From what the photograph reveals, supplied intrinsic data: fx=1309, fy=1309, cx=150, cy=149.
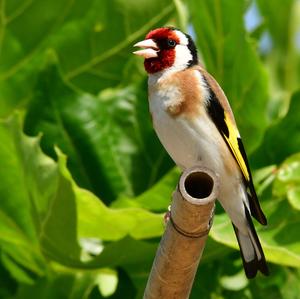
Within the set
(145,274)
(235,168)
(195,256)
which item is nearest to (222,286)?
(145,274)

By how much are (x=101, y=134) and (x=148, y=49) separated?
0.80 m

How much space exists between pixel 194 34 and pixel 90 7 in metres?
0.48

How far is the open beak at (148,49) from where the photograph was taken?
419 centimetres

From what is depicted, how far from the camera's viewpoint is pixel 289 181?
4.72 meters

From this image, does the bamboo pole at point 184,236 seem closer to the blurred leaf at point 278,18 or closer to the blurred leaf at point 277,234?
the blurred leaf at point 277,234

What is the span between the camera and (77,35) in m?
5.41

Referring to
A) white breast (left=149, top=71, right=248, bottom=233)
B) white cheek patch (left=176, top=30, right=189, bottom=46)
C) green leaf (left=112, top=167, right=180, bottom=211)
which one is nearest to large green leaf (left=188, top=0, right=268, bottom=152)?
green leaf (left=112, top=167, right=180, bottom=211)

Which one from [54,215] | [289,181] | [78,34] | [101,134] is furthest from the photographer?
[78,34]

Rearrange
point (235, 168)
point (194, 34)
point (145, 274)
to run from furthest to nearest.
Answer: point (194, 34) → point (145, 274) → point (235, 168)

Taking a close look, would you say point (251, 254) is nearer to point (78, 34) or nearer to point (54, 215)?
A: point (54, 215)

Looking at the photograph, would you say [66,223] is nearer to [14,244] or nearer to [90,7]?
[14,244]

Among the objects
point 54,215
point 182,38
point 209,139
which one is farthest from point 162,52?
point 54,215

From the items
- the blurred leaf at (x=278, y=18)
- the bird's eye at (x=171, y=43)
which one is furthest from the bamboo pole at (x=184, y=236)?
the blurred leaf at (x=278, y=18)

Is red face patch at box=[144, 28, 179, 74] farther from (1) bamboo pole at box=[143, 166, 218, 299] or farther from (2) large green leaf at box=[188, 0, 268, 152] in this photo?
(1) bamboo pole at box=[143, 166, 218, 299]
